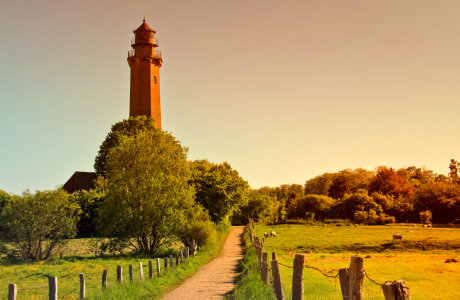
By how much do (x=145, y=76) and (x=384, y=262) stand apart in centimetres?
4013

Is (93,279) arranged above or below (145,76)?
below

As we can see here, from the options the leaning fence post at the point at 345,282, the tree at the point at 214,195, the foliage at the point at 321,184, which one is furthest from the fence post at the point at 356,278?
the foliage at the point at 321,184

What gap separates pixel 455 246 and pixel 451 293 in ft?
76.3

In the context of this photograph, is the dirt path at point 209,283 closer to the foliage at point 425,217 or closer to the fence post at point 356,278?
the fence post at point 356,278

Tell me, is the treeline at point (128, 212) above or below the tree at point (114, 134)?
below

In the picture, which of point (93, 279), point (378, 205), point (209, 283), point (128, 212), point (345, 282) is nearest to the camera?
point (345, 282)

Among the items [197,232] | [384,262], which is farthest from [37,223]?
[384,262]

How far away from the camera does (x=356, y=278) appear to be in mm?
5785

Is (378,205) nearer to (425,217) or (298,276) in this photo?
(425,217)

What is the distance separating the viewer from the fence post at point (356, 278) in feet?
18.9

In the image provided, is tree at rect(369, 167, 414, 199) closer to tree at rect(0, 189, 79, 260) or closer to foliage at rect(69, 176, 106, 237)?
foliage at rect(69, 176, 106, 237)

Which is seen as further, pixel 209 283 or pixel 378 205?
pixel 378 205

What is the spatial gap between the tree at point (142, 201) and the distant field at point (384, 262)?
→ 7.24 meters

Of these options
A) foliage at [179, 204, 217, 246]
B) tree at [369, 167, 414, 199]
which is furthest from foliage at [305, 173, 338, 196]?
foliage at [179, 204, 217, 246]
